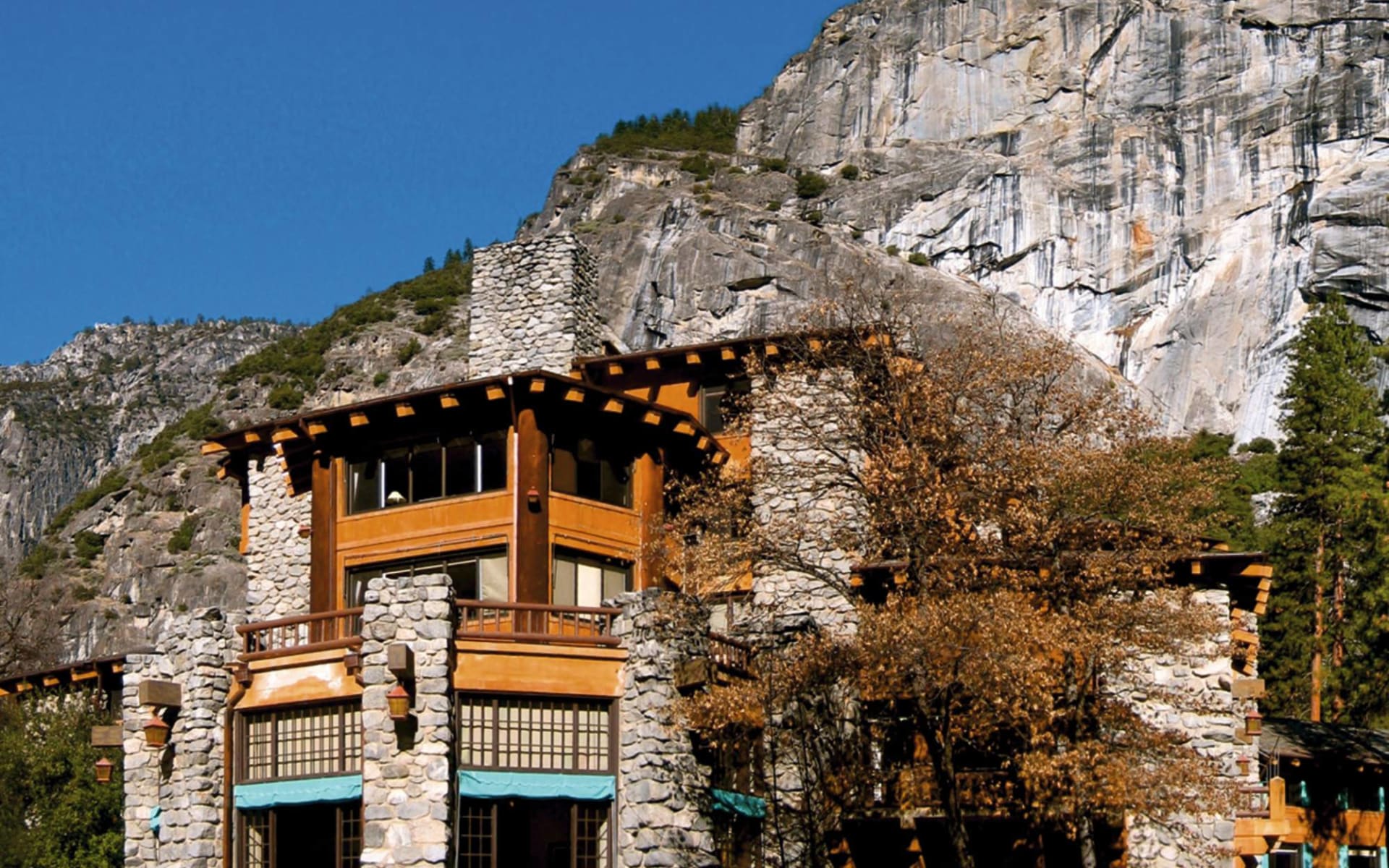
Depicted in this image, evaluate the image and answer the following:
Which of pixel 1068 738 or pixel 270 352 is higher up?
pixel 270 352

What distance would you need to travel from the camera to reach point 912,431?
28.4m

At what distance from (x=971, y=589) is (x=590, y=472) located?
8343 millimetres

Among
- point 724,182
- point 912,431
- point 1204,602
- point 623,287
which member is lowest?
point 1204,602

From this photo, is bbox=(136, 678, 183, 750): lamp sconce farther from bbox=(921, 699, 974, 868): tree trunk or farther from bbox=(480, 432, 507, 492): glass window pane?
bbox=(921, 699, 974, 868): tree trunk

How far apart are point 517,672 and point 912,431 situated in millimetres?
7738

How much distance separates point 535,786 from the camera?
89.2ft

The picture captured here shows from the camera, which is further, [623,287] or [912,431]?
[623,287]

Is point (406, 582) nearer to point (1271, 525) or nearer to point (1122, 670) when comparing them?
point (1122, 670)

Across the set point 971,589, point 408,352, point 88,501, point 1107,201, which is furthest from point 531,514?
point 1107,201

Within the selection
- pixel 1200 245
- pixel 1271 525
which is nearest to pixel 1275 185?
pixel 1200 245

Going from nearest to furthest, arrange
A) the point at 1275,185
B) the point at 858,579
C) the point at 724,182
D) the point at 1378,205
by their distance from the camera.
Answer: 1. the point at 858,579
2. the point at 1378,205
3. the point at 1275,185
4. the point at 724,182

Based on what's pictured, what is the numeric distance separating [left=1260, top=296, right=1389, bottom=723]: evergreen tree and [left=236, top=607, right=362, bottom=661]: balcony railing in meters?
30.0

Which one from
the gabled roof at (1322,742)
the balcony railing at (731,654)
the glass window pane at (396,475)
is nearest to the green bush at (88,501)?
the glass window pane at (396,475)

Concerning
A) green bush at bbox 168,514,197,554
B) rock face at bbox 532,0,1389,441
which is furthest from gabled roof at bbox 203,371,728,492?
green bush at bbox 168,514,197,554
